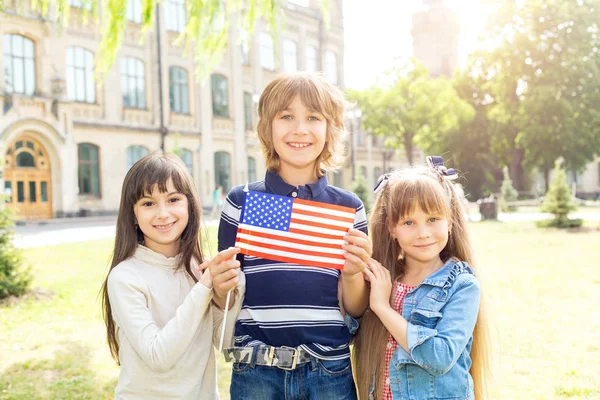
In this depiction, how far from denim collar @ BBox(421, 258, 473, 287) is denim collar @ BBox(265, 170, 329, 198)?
2.00 ft

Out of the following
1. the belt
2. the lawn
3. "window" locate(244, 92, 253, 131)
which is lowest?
the lawn

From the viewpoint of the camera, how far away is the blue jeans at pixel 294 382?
92.4 inches

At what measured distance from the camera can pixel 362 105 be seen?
1357 inches

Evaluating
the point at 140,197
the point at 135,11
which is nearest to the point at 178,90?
the point at 135,11

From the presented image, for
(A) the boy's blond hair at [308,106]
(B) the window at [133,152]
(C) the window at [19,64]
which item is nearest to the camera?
(A) the boy's blond hair at [308,106]

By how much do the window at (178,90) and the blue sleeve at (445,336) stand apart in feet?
89.2

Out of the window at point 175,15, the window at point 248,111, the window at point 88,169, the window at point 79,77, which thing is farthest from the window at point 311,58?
the window at point 88,169

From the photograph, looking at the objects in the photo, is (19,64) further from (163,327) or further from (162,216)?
(163,327)

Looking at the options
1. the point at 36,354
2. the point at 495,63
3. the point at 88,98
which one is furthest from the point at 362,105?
the point at 36,354

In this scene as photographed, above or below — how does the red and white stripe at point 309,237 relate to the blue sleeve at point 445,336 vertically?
above

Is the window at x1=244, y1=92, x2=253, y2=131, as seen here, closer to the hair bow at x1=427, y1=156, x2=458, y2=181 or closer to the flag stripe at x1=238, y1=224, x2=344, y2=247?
the hair bow at x1=427, y1=156, x2=458, y2=181

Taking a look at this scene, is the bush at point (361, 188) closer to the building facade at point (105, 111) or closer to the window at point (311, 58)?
the building facade at point (105, 111)

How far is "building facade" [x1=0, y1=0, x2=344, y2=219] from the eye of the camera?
2242 centimetres

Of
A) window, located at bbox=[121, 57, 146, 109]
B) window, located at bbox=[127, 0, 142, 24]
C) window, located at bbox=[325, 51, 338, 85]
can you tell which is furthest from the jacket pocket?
window, located at bbox=[325, 51, 338, 85]
